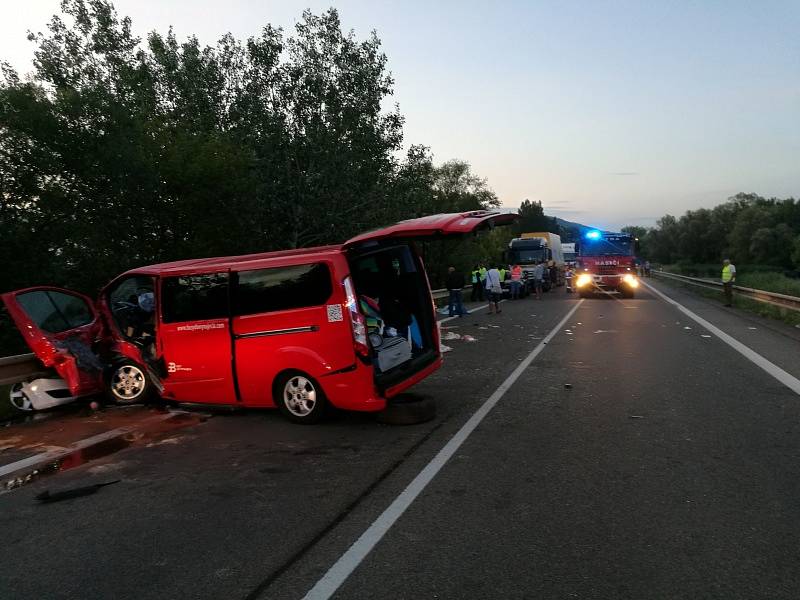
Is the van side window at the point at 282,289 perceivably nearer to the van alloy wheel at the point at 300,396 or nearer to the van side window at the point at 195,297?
the van side window at the point at 195,297

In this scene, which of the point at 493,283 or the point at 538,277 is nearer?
the point at 493,283

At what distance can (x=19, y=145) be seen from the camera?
1445cm

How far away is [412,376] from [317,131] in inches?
1010

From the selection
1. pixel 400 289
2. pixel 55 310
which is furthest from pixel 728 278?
pixel 55 310

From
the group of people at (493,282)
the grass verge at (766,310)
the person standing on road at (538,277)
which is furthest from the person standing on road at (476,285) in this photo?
the grass verge at (766,310)

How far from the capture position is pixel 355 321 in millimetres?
6316

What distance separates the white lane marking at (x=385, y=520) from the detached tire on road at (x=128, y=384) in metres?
4.25

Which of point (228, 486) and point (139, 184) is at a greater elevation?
point (139, 184)

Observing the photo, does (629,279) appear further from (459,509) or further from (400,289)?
(459,509)

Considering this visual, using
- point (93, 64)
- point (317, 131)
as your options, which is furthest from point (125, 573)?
point (93, 64)

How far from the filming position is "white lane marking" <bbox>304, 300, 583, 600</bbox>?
328 cm

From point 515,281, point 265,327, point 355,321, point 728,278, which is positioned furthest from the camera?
point 515,281

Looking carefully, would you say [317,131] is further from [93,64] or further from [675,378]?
[675,378]

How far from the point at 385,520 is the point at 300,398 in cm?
283
